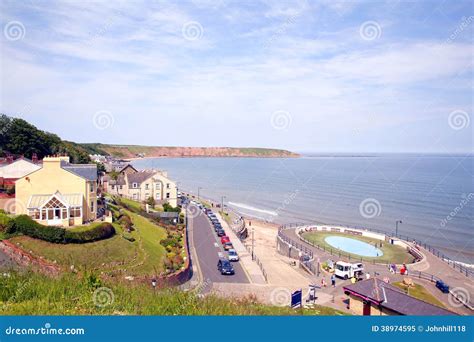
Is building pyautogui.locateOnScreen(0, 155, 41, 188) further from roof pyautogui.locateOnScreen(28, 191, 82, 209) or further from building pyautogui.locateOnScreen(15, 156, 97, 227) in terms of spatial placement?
roof pyautogui.locateOnScreen(28, 191, 82, 209)

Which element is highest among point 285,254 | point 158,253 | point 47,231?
point 47,231

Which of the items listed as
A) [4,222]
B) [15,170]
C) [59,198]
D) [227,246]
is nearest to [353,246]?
[227,246]

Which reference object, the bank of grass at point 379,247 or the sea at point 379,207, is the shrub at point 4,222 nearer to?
the bank of grass at point 379,247

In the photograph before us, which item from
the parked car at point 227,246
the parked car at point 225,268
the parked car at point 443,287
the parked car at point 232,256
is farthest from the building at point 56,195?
the parked car at point 443,287

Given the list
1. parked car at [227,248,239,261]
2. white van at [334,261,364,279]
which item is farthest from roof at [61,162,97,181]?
white van at [334,261,364,279]

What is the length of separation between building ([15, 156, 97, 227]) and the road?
10.0m

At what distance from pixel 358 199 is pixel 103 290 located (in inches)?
3144

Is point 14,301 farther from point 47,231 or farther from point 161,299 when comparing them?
point 47,231

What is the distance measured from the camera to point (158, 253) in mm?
27266

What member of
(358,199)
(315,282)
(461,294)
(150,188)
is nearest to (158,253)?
(315,282)

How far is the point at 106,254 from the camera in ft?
76.1

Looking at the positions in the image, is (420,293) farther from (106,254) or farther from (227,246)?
(106,254)

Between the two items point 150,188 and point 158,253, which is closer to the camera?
point 158,253

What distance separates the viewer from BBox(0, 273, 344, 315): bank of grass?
8742mm
